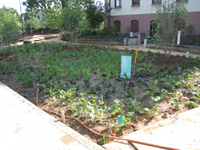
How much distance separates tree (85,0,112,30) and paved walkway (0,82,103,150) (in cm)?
1423

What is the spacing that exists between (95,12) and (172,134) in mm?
15779

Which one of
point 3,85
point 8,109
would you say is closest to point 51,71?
point 3,85

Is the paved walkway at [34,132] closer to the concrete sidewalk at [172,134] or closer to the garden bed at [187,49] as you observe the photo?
the concrete sidewalk at [172,134]

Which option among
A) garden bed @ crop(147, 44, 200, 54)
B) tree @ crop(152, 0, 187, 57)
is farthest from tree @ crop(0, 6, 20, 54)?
garden bed @ crop(147, 44, 200, 54)

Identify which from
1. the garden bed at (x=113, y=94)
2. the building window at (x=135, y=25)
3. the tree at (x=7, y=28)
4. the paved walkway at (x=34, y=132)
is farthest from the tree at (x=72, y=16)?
the building window at (x=135, y=25)

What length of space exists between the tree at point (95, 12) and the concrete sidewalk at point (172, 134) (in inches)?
588

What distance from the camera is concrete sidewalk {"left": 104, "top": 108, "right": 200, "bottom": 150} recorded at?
285 cm

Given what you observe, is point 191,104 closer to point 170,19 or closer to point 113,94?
point 113,94

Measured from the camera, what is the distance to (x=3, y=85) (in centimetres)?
573

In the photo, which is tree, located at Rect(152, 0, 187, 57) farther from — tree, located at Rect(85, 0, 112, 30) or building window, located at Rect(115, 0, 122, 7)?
building window, located at Rect(115, 0, 122, 7)

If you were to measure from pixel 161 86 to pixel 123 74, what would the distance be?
129 cm

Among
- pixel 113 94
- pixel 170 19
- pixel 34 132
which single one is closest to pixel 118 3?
pixel 170 19

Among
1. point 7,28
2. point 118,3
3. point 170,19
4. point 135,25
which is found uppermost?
point 118,3

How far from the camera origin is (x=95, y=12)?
17.1 meters
